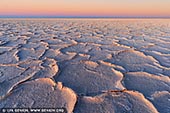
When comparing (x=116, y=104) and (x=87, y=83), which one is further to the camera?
→ (x=87, y=83)

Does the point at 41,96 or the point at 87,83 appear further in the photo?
the point at 87,83

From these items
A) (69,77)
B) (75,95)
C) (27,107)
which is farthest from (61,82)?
(27,107)

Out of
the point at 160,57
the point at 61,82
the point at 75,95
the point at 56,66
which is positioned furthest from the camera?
the point at 160,57

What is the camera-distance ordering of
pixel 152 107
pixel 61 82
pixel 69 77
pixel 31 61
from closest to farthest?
pixel 152 107, pixel 61 82, pixel 69 77, pixel 31 61

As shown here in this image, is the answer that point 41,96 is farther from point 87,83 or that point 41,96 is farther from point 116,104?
point 116,104

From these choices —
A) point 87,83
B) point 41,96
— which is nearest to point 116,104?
point 87,83

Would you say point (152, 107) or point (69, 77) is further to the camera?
point (69, 77)

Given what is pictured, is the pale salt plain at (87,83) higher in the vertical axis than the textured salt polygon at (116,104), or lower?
lower

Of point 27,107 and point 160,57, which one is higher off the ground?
point 27,107

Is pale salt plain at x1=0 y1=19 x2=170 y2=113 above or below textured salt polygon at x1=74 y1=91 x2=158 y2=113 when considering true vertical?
below

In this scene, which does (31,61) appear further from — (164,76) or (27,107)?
(164,76)
